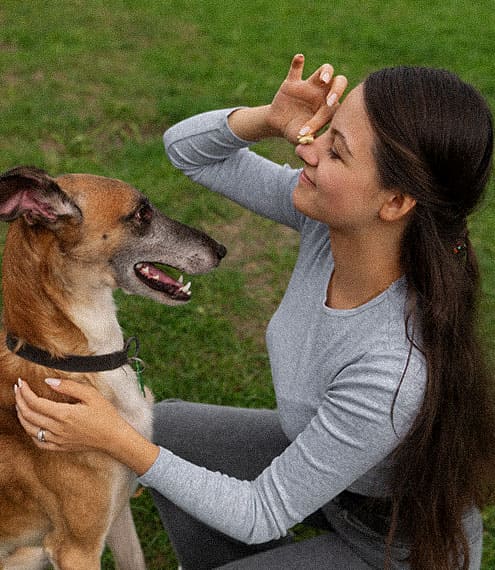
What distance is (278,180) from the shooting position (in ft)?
10.0

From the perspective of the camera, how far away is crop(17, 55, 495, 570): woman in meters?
2.25

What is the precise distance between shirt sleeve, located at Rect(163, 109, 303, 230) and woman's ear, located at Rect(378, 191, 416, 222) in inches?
29.0

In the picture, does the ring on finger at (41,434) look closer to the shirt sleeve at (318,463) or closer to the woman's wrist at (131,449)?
the woman's wrist at (131,449)

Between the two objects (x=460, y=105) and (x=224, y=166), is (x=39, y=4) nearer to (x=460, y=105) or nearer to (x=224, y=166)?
(x=224, y=166)

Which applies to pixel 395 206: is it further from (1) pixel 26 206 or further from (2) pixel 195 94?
(2) pixel 195 94

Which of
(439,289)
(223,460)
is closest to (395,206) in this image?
(439,289)

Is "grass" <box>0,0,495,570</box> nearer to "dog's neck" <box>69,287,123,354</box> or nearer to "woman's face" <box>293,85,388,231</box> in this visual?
"dog's neck" <box>69,287,123,354</box>

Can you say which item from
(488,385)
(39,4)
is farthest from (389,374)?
(39,4)

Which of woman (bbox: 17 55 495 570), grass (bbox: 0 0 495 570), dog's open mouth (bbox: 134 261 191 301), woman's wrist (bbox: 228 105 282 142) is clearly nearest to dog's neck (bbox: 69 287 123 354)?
dog's open mouth (bbox: 134 261 191 301)

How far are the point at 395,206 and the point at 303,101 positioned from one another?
2.42ft

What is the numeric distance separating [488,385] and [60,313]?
55.8 inches

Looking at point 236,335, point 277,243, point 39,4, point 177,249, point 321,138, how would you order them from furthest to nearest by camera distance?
point 39,4 < point 277,243 < point 236,335 < point 177,249 < point 321,138

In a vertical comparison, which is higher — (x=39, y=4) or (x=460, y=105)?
(x=460, y=105)

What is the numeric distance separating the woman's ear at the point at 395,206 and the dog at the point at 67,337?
0.92m
